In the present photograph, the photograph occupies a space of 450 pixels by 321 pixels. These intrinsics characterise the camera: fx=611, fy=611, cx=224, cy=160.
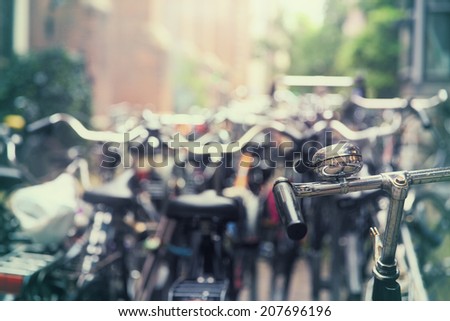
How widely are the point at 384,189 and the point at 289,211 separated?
1.16ft

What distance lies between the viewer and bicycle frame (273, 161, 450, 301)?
1487mm

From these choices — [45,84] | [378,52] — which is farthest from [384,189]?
[378,52]

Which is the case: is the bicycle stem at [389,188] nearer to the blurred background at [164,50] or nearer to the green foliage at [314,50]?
the blurred background at [164,50]

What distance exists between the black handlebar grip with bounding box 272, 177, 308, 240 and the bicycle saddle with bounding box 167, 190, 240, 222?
0.97 meters

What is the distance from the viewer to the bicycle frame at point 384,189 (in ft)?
4.88

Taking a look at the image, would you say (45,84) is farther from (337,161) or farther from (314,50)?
(337,161)

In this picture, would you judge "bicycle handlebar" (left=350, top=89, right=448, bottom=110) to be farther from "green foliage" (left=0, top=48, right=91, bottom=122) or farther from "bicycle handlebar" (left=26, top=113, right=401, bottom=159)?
"green foliage" (left=0, top=48, right=91, bottom=122)

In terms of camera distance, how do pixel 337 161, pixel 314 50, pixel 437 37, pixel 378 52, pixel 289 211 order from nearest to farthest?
pixel 289 211 → pixel 337 161 → pixel 437 37 → pixel 378 52 → pixel 314 50

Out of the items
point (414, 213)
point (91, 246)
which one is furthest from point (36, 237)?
point (414, 213)

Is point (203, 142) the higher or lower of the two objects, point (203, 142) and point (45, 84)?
the lower

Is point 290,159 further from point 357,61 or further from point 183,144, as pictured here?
point 357,61

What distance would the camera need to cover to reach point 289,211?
147 centimetres

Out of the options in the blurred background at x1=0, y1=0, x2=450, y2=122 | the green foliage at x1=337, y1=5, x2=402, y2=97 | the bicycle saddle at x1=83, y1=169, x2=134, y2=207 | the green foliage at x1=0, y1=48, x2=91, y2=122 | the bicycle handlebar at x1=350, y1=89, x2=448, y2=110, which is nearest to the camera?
the bicycle saddle at x1=83, y1=169, x2=134, y2=207

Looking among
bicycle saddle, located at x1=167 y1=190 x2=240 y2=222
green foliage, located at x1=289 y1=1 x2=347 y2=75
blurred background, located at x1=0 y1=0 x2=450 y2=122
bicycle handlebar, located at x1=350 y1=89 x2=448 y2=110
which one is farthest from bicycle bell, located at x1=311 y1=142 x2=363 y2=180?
green foliage, located at x1=289 y1=1 x2=347 y2=75
